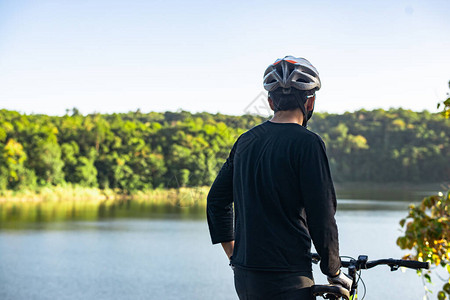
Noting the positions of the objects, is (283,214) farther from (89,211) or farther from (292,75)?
(89,211)

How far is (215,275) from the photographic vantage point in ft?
57.2

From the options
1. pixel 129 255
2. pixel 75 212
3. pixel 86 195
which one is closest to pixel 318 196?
pixel 129 255

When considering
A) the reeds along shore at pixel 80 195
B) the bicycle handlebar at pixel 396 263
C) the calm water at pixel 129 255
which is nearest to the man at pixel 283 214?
the bicycle handlebar at pixel 396 263

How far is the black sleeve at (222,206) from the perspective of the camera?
1.75 m

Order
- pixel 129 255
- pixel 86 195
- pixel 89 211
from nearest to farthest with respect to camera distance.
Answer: pixel 129 255 < pixel 89 211 < pixel 86 195

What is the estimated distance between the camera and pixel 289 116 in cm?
165

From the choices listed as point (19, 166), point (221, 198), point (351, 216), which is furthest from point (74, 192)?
point (221, 198)

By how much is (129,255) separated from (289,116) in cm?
2054

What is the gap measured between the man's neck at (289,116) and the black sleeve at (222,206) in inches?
7.6

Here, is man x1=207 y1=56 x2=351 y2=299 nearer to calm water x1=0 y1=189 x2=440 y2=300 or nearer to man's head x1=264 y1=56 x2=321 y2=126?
man's head x1=264 y1=56 x2=321 y2=126

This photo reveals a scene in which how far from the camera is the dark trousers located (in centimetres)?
150

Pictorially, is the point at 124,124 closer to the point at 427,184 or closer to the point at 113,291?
the point at 427,184

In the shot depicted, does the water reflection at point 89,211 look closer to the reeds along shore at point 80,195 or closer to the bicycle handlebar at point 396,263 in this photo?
the reeds along shore at point 80,195

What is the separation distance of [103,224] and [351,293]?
99.5 feet
